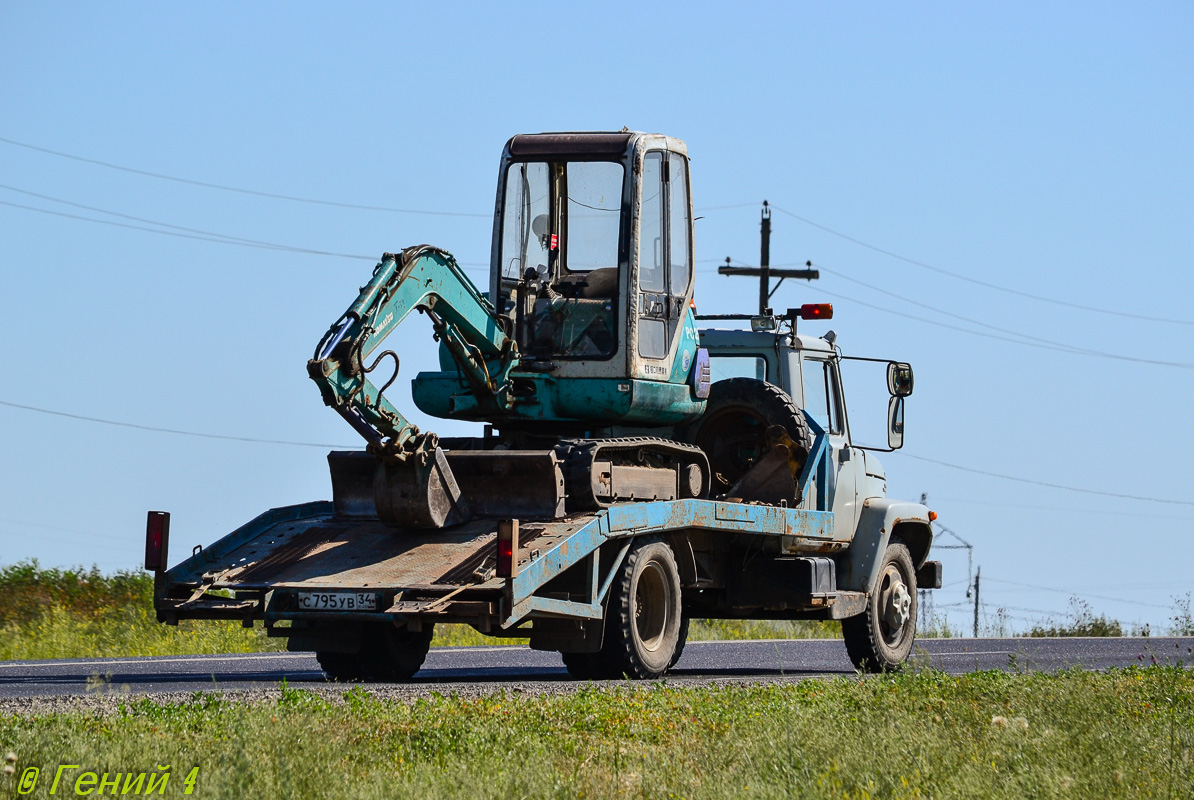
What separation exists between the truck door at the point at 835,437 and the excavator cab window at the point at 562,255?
9.76 ft

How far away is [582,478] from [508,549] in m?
1.57

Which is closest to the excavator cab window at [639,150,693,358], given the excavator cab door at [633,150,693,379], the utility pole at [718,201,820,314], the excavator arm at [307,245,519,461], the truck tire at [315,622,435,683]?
the excavator cab door at [633,150,693,379]

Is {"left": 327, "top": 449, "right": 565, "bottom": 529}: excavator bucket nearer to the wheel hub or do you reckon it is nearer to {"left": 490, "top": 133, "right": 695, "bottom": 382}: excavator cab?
{"left": 490, "top": 133, "right": 695, "bottom": 382}: excavator cab

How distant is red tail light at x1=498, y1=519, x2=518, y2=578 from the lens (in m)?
11.3

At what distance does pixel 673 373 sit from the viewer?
48.0 ft

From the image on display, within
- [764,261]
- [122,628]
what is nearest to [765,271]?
[764,261]

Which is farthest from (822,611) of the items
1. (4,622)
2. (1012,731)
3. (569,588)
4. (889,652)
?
(4,622)

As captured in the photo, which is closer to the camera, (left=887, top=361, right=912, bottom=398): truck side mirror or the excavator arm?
the excavator arm

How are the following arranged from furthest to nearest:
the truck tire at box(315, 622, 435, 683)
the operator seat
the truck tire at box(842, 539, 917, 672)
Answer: the truck tire at box(842, 539, 917, 672) < the operator seat < the truck tire at box(315, 622, 435, 683)

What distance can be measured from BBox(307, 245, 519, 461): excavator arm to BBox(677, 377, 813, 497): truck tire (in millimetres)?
2801

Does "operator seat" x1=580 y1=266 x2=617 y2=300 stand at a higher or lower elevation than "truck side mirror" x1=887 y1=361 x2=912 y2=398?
higher

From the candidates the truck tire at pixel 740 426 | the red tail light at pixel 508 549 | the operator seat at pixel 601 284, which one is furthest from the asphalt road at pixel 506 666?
the operator seat at pixel 601 284

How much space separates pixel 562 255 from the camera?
14914mm

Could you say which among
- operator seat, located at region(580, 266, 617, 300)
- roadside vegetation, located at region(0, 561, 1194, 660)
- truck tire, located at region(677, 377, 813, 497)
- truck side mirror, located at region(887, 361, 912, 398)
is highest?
operator seat, located at region(580, 266, 617, 300)
